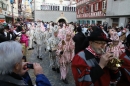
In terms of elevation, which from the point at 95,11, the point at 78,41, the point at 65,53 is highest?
the point at 95,11

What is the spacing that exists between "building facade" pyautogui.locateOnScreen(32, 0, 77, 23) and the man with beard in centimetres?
4123

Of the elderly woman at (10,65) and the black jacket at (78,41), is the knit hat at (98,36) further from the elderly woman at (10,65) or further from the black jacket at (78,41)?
the black jacket at (78,41)

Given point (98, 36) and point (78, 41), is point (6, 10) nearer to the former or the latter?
point (78, 41)

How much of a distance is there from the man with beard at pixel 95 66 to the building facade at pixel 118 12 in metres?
15.5

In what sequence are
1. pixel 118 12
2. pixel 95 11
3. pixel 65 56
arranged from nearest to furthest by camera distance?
pixel 65 56
pixel 118 12
pixel 95 11

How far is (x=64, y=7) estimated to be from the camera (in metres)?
44.6

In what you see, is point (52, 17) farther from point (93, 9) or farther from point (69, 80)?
point (69, 80)

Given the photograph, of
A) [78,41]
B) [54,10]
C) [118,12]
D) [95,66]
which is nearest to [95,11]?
[118,12]

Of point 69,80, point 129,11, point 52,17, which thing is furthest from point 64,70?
point 52,17

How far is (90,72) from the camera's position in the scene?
199 cm

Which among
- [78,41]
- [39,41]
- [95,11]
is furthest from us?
[95,11]

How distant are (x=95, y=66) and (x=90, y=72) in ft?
0.34

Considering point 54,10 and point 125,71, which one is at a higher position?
point 54,10

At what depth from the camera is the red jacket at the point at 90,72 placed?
6.39ft
